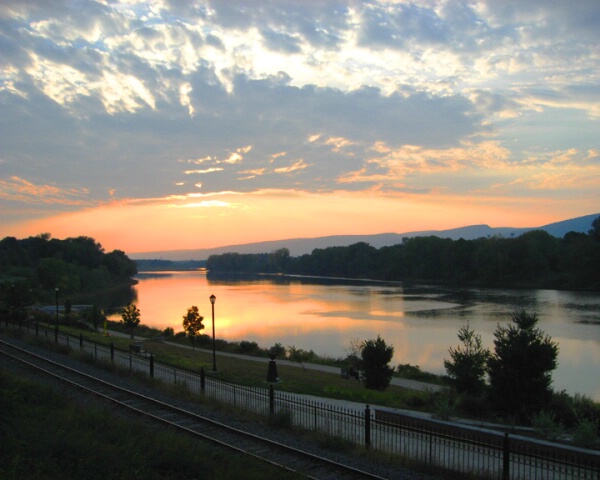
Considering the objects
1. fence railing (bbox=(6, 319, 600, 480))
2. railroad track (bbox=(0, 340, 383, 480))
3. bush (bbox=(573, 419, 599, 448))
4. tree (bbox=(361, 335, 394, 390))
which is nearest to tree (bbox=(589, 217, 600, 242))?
tree (bbox=(361, 335, 394, 390))

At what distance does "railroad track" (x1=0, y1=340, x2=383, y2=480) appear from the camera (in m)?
9.87

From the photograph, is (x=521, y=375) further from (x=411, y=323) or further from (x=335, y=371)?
(x=411, y=323)

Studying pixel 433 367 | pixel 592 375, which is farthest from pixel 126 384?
pixel 592 375

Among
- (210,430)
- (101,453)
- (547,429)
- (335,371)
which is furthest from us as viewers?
(335,371)

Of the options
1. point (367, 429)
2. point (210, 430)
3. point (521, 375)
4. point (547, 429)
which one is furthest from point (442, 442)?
point (521, 375)

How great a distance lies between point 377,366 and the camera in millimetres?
24719

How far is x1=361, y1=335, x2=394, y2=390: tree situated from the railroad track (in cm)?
1150

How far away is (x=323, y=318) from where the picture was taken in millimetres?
65938

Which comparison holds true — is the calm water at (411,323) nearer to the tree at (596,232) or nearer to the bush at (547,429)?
the bush at (547,429)

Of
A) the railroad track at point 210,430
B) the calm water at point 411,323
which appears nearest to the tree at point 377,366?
the calm water at point 411,323

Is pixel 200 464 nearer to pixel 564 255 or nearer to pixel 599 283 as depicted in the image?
pixel 599 283

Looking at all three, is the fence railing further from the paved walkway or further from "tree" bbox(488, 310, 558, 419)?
the paved walkway

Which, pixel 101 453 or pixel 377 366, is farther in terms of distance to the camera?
pixel 377 366

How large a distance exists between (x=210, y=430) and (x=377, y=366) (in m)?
13.3
